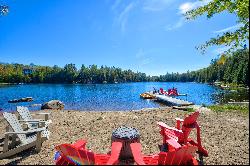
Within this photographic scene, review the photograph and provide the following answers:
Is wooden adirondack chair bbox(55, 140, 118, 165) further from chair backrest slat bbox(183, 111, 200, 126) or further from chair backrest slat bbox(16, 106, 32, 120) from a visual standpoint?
chair backrest slat bbox(16, 106, 32, 120)

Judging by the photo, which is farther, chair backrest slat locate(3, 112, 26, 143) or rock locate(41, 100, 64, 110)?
rock locate(41, 100, 64, 110)

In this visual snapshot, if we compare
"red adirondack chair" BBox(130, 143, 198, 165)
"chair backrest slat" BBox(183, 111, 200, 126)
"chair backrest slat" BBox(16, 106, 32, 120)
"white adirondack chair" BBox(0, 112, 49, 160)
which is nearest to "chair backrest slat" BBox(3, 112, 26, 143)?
"white adirondack chair" BBox(0, 112, 49, 160)

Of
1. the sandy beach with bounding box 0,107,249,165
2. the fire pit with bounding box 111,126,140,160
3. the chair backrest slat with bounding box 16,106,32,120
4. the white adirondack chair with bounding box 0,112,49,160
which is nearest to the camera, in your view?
the fire pit with bounding box 111,126,140,160

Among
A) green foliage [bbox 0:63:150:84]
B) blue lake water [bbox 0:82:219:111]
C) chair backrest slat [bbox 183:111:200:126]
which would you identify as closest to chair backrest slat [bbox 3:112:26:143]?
chair backrest slat [bbox 183:111:200:126]

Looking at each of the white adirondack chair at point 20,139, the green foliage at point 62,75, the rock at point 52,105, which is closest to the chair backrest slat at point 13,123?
the white adirondack chair at point 20,139

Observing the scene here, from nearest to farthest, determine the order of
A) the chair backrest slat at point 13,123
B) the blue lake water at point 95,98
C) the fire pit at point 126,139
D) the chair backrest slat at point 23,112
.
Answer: the fire pit at point 126,139 < the chair backrest slat at point 13,123 < the chair backrest slat at point 23,112 < the blue lake water at point 95,98

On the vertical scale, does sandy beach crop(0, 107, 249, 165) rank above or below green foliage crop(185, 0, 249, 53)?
below

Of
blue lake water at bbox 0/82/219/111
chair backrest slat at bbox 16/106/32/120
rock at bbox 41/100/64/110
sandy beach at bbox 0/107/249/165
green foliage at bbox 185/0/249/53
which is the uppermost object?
green foliage at bbox 185/0/249/53

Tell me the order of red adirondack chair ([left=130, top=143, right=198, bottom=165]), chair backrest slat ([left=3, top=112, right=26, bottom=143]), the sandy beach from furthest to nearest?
chair backrest slat ([left=3, top=112, right=26, bottom=143]) → the sandy beach → red adirondack chair ([left=130, top=143, right=198, bottom=165])

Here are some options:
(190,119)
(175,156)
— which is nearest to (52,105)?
(190,119)

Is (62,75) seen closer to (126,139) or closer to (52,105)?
(52,105)

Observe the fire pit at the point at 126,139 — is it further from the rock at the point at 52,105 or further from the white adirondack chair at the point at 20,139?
the rock at the point at 52,105

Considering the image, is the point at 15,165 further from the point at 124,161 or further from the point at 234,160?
the point at 234,160

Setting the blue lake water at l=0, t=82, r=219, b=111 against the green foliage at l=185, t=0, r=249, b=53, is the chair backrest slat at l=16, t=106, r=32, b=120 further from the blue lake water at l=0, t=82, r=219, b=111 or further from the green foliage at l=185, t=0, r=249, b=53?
the blue lake water at l=0, t=82, r=219, b=111
